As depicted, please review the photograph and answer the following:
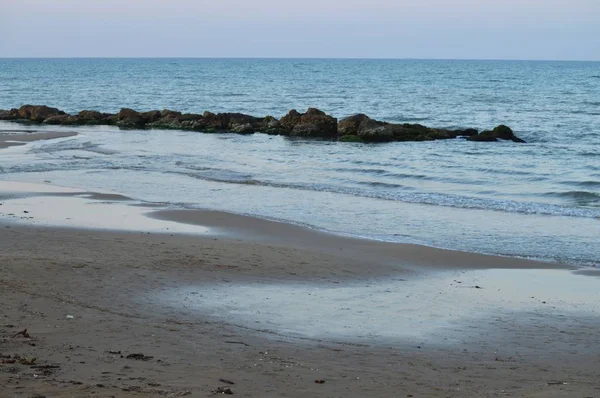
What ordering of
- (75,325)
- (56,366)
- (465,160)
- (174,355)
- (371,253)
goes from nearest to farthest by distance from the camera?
1. (56,366)
2. (174,355)
3. (75,325)
4. (371,253)
5. (465,160)

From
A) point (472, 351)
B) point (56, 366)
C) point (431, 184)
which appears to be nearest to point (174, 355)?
point (56, 366)

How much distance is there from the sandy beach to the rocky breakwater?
21.5 m

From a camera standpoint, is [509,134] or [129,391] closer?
[129,391]

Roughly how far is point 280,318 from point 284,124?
29967 millimetres

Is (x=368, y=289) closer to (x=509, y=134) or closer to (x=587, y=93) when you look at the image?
(x=509, y=134)

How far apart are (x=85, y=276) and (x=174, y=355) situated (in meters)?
3.56

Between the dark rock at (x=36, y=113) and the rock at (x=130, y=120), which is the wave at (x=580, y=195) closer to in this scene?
the rock at (x=130, y=120)

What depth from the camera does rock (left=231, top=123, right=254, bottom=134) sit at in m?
38.7

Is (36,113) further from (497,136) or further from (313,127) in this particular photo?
(497,136)

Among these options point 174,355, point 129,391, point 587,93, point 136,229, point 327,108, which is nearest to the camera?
point 129,391

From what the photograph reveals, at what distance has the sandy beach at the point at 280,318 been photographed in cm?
672

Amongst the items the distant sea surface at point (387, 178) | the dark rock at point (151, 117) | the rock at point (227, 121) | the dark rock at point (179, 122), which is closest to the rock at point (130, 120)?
the dark rock at point (151, 117)

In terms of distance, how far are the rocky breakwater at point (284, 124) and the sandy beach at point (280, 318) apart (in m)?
21.5

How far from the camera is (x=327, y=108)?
180ft
